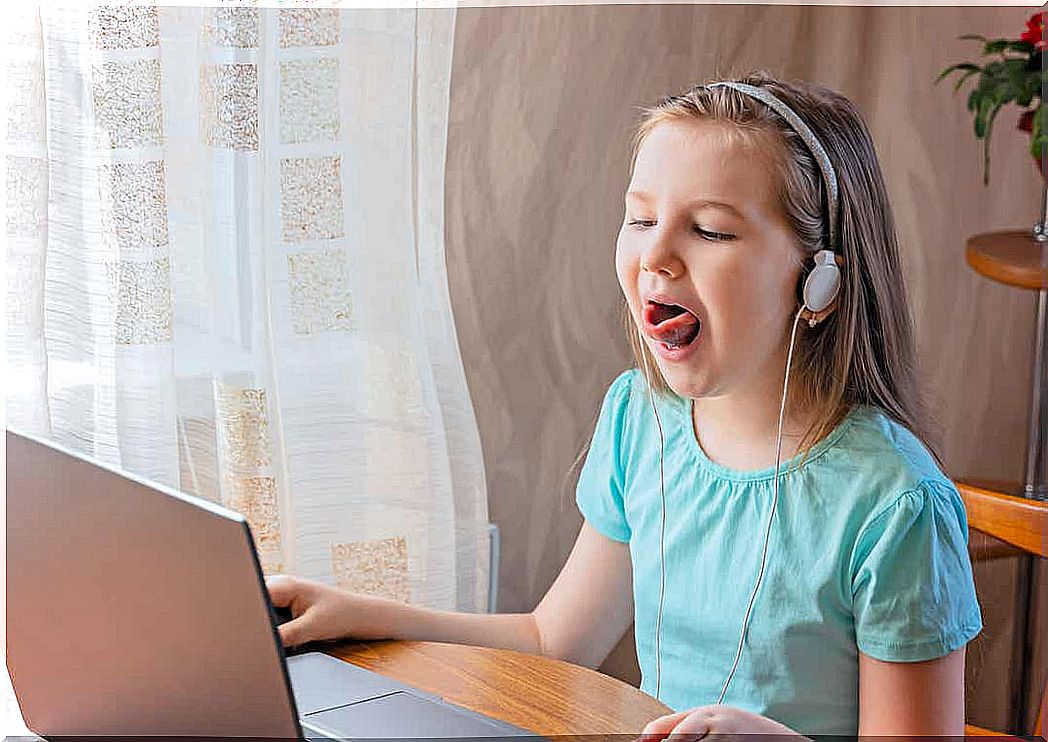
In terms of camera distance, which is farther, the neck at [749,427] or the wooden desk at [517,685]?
the neck at [749,427]

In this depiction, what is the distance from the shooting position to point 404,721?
0.96 m

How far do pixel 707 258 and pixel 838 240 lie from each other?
121mm

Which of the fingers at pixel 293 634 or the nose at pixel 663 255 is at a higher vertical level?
the nose at pixel 663 255

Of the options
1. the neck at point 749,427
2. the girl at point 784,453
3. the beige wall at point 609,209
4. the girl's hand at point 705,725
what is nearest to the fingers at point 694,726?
the girl's hand at point 705,725

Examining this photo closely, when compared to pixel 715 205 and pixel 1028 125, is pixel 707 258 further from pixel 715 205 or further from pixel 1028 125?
pixel 1028 125

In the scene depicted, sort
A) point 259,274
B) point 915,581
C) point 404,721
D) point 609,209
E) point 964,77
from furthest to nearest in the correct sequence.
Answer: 1. point 964,77
2. point 609,209
3. point 259,274
4. point 915,581
5. point 404,721

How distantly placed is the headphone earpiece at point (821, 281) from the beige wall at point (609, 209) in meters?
0.80

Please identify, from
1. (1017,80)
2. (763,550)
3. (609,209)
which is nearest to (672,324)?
(763,550)

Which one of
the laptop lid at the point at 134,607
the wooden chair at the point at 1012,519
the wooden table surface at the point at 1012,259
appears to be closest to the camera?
the laptop lid at the point at 134,607

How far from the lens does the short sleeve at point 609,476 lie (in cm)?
132

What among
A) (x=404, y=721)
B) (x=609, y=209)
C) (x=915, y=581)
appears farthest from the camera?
(x=609, y=209)

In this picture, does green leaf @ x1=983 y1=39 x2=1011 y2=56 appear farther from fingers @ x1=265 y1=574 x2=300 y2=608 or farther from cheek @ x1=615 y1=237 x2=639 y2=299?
fingers @ x1=265 y1=574 x2=300 y2=608

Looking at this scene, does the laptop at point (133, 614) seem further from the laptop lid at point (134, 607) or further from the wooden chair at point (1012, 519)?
the wooden chair at point (1012, 519)

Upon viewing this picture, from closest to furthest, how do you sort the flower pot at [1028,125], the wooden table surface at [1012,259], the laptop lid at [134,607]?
1. the laptop lid at [134,607]
2. the wooden table surface at [1012,259]
3. the flower pot at [1028,125]
